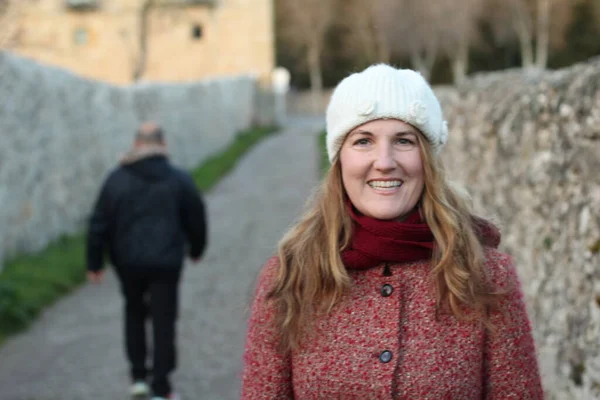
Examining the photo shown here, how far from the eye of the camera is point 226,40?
3744 centimetres

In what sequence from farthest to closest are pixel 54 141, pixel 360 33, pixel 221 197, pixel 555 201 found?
pixel 360 33, pixel 221 197, pixel 54 141, pixel 555 201

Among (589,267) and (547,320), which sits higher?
(589,267)

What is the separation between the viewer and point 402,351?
2.23 metres

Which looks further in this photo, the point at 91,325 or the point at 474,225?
the point at 91,325

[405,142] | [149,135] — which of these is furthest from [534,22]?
[405,142]

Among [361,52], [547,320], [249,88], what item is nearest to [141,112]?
[547,320]

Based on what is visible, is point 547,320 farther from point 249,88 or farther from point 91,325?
point 249,88

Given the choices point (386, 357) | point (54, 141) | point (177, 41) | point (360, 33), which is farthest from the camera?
point (360, 33)

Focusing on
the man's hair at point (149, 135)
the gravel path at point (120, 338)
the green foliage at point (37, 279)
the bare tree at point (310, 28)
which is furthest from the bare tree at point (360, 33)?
the man's hair at point (149, 135)

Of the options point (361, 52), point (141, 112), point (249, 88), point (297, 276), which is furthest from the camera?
point (361, 52)

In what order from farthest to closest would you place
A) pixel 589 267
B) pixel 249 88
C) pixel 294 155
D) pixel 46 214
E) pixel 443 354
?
pixel 249 88 < pixel 294 155 < pixel 46 214 < pixel 589 267 < pixel 443 354

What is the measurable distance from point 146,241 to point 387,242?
348cm

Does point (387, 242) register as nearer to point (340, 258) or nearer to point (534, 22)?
point (340, 258)

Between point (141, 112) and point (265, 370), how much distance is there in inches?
532
